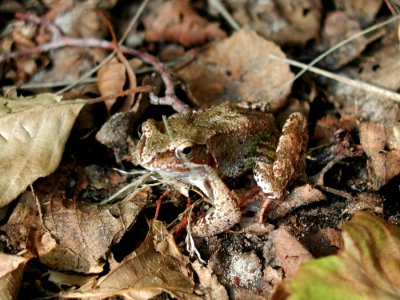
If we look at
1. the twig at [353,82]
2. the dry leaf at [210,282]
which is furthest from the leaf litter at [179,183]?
the twig at [353,82]

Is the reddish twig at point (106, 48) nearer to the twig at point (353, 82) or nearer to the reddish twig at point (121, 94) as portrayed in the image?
the reddish twig at point (121, 94)

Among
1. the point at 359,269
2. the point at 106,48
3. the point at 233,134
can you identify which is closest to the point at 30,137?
the point at 106,48

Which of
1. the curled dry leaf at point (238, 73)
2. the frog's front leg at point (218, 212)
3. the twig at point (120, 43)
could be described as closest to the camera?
the frog's front leg at point (218, 212)

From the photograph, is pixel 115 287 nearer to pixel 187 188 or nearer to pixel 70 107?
pixel 187 188

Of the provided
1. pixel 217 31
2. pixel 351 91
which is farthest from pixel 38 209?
pixel 351 91

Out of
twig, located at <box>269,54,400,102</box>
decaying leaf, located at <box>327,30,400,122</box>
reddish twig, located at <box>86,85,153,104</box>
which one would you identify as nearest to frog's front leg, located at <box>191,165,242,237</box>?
reddish twig, located at <box>86,85,153,104</box>

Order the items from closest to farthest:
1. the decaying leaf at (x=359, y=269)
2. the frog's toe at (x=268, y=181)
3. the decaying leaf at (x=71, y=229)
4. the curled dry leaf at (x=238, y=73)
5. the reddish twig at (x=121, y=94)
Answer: the decaying leaf at (x=359, y=269) < the decaying leaf at (x=71, y=229) < the frog's toe at (x=268, y=181) < the reddish twig at (x=121, y=94) < the curled dry leaf at (x=238, y=73)
